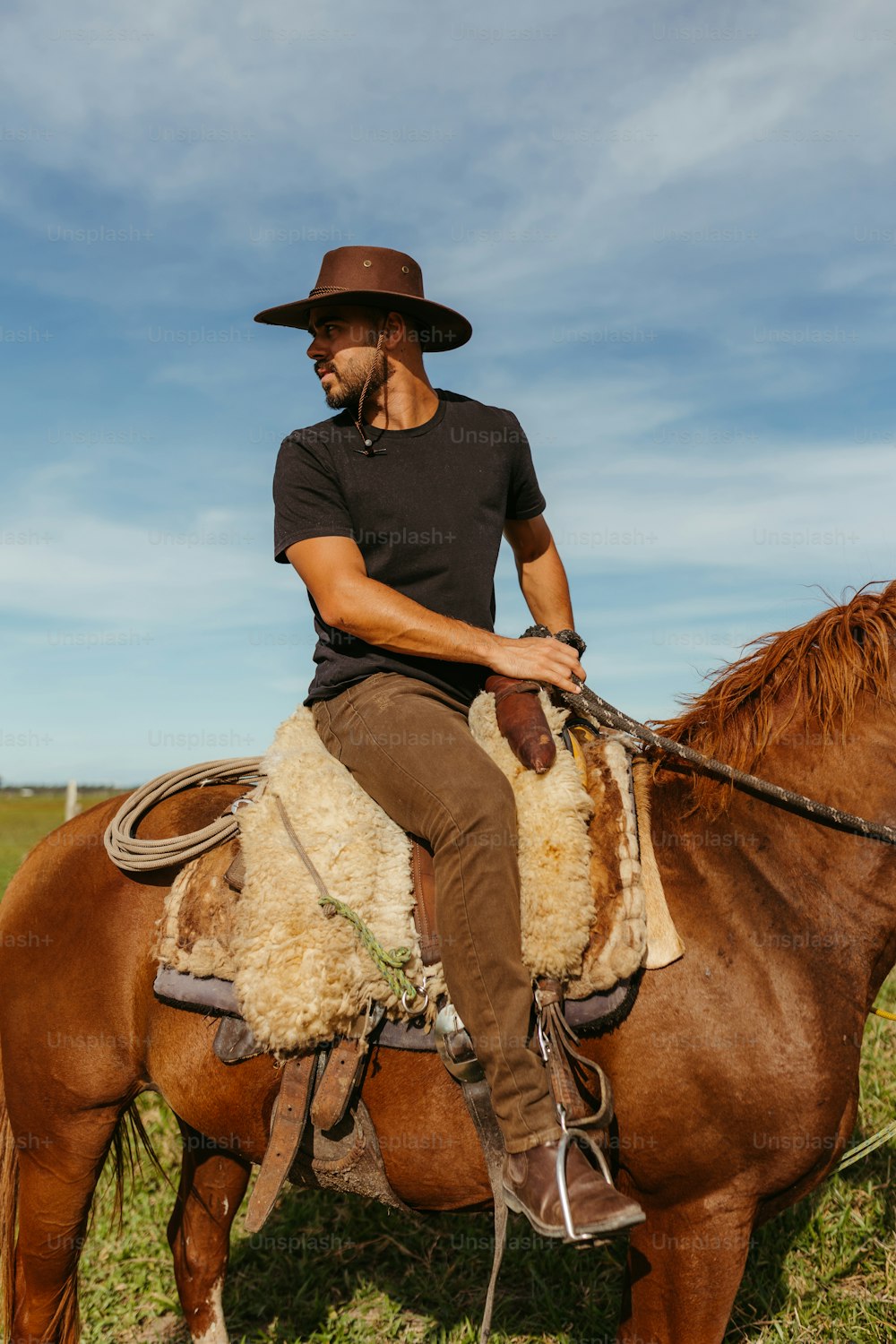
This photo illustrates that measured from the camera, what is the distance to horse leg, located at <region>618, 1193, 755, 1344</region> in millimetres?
2727

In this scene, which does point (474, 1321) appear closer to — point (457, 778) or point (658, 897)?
point (658, 897)

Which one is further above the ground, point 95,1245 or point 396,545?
point 396,545

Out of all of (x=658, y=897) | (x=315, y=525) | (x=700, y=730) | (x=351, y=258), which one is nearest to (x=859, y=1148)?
(x=658, y=897)

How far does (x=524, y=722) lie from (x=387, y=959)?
84cm

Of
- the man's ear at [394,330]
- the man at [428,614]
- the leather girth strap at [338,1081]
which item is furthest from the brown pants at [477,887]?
the man's ear at [394,330]

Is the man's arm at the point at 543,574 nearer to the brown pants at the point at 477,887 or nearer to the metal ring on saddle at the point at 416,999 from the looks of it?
the brown pants at the point at 477,887

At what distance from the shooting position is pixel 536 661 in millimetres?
3098

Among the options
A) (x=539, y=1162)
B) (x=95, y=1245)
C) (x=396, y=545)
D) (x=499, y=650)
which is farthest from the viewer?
(x=95, y=1245)

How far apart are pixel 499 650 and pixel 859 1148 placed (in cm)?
216

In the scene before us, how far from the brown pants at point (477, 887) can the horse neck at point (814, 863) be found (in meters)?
0.58

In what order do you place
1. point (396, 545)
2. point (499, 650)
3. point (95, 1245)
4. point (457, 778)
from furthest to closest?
1. point (95, 1245)
2. point (396, 545)
3. point (499, 650)
4. point (457, 778)

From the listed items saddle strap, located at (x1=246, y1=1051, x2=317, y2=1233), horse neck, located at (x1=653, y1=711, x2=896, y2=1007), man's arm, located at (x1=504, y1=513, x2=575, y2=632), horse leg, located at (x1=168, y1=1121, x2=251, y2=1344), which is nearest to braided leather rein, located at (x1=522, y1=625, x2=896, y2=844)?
horse neck, located at (x1=653, y1=711, x2=896, y2=1007)

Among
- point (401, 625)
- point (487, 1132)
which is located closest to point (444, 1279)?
point (487, 1132)

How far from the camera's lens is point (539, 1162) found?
8.45 ft
